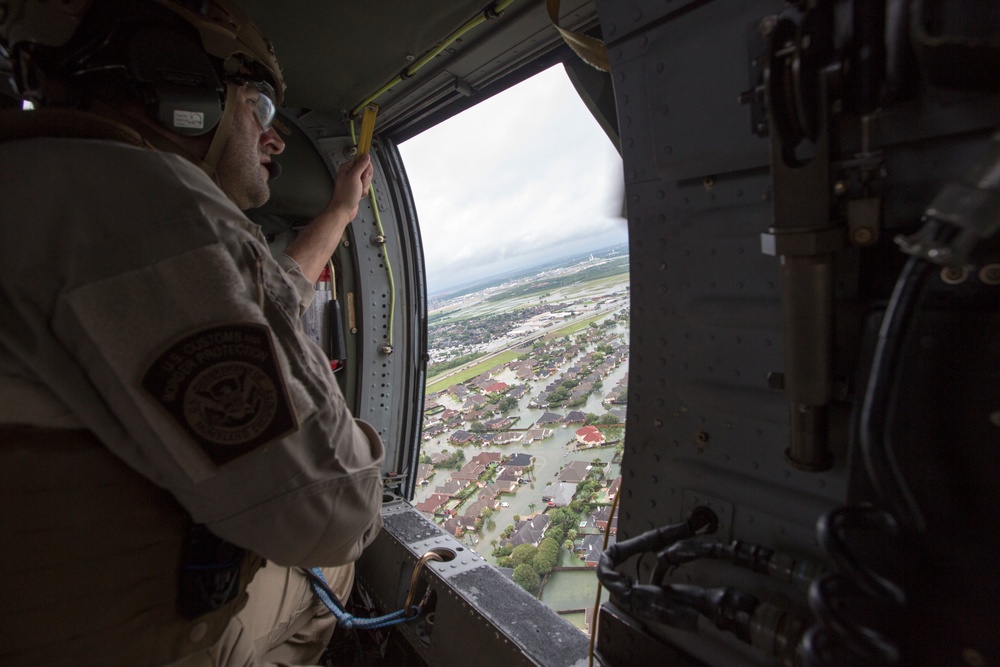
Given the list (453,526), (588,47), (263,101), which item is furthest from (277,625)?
(588,47)

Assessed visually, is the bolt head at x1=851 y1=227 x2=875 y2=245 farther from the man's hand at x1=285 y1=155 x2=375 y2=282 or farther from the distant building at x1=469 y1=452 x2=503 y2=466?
the distant building at x1=469 y1=452 x2=503 y2=466

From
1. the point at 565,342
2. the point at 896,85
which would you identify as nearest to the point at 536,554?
the point at 565,342

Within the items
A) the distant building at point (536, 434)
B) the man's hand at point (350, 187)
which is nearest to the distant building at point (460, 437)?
the distant building at point (536, 434)

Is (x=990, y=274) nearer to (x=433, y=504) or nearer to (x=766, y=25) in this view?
(x=766, y=25)

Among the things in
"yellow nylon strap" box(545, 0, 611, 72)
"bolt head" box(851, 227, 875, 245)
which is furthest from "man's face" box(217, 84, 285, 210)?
"bolt head" box(851, 227, 875, 245)

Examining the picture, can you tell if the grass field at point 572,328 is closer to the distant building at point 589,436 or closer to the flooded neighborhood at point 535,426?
the flooded neighborhood at point 535,426

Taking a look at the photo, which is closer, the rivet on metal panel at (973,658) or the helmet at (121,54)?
the rivet on metal panel at (973,658)
